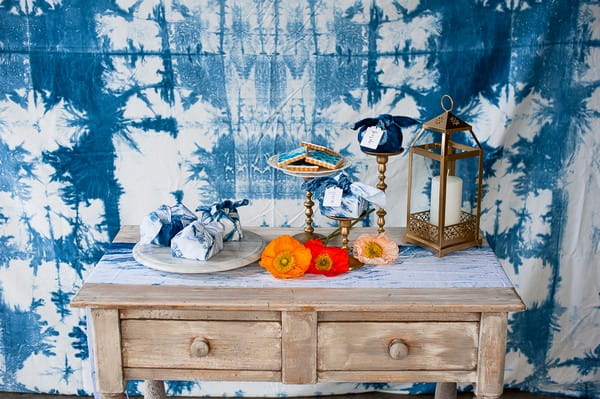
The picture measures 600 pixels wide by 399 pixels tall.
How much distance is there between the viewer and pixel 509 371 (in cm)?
260

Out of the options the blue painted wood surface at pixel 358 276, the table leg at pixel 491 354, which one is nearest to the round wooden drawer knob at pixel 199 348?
Answer: the blue painted wood surface at pixel 358 276

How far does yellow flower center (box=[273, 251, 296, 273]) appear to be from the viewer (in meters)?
1.76

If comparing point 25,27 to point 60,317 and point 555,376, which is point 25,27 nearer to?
point 60,317

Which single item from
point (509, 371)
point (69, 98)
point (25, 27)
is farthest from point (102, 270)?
point (509, 371)

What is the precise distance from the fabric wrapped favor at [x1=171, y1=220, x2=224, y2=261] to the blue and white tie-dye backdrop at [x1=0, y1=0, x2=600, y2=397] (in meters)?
0.60

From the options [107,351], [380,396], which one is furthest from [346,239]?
[380,396]

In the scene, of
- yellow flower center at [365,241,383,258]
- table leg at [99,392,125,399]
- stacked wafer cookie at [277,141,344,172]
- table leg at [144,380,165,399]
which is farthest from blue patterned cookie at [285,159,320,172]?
table leg at [144,380,165,399]

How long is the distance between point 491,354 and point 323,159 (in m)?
0.60

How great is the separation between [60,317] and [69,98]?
29.1 inches

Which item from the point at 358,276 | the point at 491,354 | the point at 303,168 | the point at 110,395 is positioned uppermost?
the point at 303,168

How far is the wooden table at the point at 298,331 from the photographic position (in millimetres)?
1675

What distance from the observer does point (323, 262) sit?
5.86 ft

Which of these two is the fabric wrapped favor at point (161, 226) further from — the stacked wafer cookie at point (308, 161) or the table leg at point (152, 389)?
the table leg at point (152, 389)

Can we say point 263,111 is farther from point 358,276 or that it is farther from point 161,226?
point 358,276
